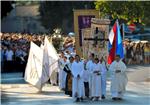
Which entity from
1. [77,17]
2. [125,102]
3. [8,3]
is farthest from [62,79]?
[8,3]

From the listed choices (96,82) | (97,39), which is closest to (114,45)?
(97,39)

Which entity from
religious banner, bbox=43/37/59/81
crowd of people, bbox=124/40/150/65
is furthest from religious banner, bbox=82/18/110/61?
crowd of people, bbox=124/40/150/65

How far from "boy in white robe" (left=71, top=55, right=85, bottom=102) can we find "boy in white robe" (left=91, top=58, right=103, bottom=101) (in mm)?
445

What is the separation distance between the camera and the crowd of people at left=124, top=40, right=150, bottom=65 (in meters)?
35.6

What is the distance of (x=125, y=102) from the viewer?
1752cm

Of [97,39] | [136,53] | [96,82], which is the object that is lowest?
[96,82]

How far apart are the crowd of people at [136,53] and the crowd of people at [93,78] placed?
55.7ft

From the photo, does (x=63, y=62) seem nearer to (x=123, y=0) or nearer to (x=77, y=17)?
(x=77, y=17)

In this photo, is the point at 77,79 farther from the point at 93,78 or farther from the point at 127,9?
the point at 127,9

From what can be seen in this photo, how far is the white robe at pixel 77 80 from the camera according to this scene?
1811 centimetres

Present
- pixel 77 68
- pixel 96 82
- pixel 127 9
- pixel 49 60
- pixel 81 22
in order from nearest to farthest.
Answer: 1. pixel 77 68
2. pixel 96 82
3. pixel 81 22
4. pixel 49 60
5. pixel 127 9

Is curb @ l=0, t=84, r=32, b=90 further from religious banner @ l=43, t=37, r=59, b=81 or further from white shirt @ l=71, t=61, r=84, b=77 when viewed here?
white shirt @ l=71, t=61, r=84, b=77

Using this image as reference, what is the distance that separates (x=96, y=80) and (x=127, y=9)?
1619 centimetres

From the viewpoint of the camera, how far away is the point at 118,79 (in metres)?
18.4
